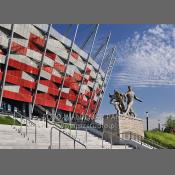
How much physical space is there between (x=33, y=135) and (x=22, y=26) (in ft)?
67.4

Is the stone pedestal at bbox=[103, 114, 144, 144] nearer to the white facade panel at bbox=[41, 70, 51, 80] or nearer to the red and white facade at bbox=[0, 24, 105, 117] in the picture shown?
the red and white facade at bbox=[0, 24, 105, 117]

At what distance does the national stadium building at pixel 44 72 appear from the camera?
3375 cm

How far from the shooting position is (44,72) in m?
37.7

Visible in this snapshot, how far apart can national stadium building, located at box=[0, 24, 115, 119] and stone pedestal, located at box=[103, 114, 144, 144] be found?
12987 mm

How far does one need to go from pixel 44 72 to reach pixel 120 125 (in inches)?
724

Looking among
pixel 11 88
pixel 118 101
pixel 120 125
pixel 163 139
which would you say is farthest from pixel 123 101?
pixel 11 88

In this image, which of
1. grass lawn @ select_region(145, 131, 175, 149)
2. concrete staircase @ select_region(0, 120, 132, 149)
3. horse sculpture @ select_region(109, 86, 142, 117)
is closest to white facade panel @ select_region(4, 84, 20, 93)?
horse sculpture @ select_region(109, 86, 142, 117)

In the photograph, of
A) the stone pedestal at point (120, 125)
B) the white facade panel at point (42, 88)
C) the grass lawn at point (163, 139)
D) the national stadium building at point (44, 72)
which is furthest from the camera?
the white facade panel at point (42, 88)

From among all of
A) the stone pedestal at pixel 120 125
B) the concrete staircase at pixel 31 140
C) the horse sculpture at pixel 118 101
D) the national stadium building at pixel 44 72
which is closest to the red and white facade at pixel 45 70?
the national stadium building at pixel 44 72

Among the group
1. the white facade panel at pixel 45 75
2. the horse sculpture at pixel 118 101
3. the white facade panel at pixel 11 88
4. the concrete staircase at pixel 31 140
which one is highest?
the white facade panel at pixel 45 75

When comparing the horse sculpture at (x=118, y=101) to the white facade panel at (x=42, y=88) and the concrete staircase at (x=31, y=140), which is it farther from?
the white facade panel at (x=42, y=88)

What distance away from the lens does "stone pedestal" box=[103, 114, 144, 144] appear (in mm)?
20547
